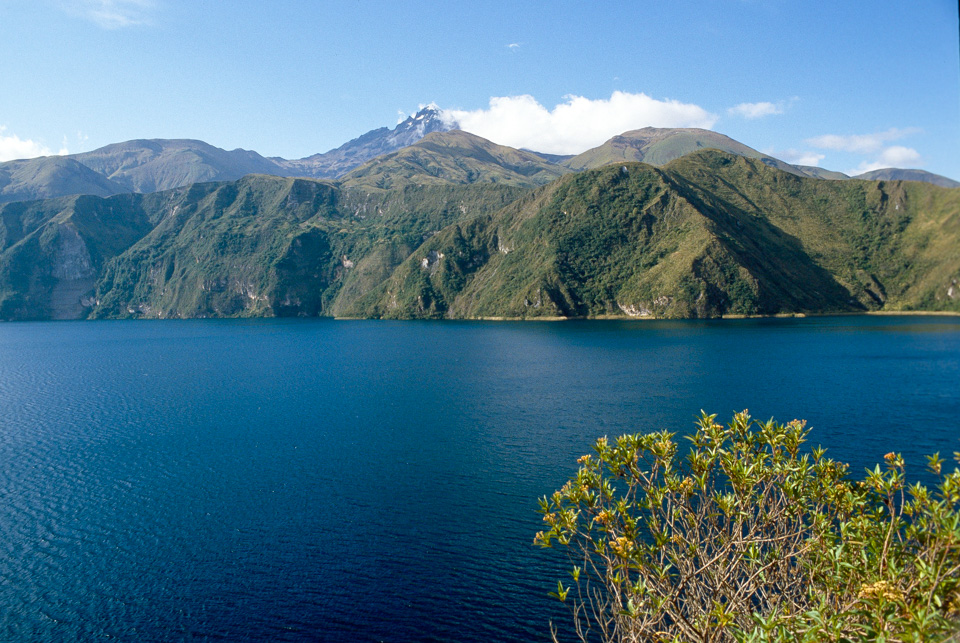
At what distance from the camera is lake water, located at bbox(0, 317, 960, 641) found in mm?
33188

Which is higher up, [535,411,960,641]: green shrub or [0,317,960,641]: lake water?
[535,411,960,641]: green shrub

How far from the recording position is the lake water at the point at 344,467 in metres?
33.2

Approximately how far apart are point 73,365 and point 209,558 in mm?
126349

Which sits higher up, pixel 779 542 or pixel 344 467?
pixel 779 542

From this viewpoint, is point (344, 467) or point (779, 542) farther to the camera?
point (344, 467)

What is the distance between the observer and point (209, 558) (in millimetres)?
39062

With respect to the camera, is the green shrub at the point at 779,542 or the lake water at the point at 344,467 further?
the lake water at the point at 344,467

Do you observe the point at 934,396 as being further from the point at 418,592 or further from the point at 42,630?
the point at 42,630

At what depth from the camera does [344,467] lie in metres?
57.3

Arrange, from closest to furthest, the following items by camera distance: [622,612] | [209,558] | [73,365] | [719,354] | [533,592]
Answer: [622,612] < [533,592] < [209,558] < [719,354] < [73,365]

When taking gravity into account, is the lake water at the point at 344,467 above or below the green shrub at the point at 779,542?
below

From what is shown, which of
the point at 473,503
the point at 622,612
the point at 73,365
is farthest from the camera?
the point at 73,365

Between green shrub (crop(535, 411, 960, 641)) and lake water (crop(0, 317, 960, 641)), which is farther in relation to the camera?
lake water (crop(0, 317, 960, 641))

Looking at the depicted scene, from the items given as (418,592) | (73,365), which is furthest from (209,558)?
(73,365)
